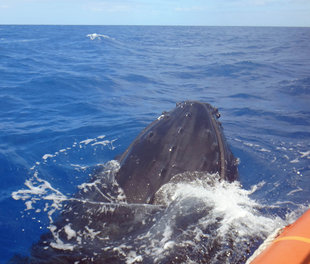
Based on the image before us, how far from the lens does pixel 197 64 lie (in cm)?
2794

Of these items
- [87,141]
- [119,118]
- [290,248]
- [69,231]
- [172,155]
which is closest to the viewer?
[290,248]

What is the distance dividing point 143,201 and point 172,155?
89 centimetres

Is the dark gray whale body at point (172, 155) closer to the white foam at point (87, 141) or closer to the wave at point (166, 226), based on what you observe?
the wave at point (166, 226)

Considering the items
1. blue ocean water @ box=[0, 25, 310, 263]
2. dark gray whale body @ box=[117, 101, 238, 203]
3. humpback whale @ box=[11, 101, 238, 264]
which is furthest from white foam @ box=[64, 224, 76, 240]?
blue ocean water @ box=[0, 25, 310, 263]

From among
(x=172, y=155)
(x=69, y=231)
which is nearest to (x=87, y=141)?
(x=172, y=155)

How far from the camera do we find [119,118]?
42.2ft

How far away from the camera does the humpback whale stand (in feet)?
12.9

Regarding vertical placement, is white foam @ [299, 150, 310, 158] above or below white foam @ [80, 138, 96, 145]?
above

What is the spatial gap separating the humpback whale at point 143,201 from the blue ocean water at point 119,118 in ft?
4.66

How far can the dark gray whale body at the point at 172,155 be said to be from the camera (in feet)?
16.1

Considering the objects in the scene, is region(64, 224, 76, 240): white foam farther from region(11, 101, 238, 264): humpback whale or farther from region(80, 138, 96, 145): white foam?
region(80, 138, 96, 145): white foam

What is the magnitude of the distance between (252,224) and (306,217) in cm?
133

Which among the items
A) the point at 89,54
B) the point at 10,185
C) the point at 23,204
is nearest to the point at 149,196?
the point at 23,204

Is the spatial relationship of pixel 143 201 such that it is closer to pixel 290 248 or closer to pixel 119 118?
pixel 290 248
